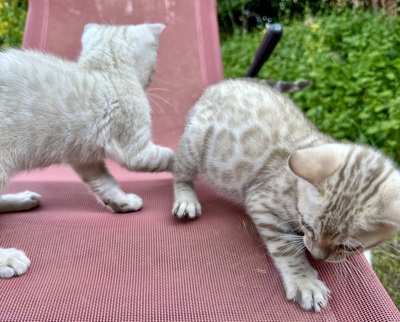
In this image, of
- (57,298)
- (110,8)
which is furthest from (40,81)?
(110,8)

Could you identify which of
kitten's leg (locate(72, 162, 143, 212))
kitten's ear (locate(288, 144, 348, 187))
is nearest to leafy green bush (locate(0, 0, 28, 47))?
kitten's leg (locate(72, 162, 143, 212))

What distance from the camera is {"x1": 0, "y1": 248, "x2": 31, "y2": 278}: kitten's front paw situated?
4.67 ft

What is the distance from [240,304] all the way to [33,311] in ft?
1.76

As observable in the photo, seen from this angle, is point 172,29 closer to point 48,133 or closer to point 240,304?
point 48,133

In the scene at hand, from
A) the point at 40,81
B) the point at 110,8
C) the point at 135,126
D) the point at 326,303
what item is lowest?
the point at 326,303

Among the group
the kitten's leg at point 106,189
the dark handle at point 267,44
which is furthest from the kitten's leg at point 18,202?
the dark handle at point 267,44

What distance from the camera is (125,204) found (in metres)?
1.99

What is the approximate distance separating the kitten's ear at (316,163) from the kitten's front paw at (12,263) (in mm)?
831

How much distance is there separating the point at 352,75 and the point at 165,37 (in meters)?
1.35

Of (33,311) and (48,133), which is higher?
(48,133)

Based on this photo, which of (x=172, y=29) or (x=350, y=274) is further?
(x=172, y=29)

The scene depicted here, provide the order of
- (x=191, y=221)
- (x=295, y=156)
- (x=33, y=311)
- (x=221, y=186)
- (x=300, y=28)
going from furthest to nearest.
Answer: (x=300, y=28) → (x=221, y=186) → (x=191, y=221) → (x=295, y=156) → (x=33, y=311)

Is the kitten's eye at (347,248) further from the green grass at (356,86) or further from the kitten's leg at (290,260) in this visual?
the green grass at (356,86)

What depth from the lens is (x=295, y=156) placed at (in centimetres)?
140
